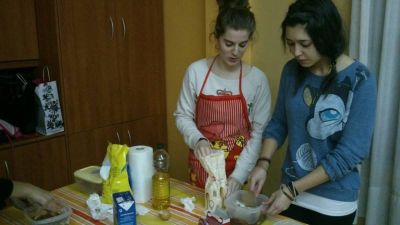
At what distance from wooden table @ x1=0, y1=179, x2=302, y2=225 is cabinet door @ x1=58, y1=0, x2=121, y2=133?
1.10m

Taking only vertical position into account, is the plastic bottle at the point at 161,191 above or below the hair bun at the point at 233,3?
below

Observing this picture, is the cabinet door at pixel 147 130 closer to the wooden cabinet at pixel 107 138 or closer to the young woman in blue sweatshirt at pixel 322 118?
the wooden cabinet at pixel 107 138

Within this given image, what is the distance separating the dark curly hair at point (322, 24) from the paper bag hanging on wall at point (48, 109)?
1655 mm

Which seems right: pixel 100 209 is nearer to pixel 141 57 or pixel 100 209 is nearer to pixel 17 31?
pixel 17 31

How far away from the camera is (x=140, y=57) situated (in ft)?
9.30

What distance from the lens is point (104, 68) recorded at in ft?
8.61

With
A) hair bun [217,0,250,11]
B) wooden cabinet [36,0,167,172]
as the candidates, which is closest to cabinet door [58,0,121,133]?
wooden cabinet [36,0,167,172]

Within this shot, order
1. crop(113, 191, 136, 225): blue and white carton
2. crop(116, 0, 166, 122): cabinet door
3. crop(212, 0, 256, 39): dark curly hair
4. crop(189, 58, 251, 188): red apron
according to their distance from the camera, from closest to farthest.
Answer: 1. crop(113, 191, 136, 225): blue and white carton
2. crop(212, 0, 256, 39): dark curly hair
3. crop(189, 58, 251, 188): red apron
4. crop(116, 0, 166, 122): cabinet door

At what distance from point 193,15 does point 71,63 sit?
89cm

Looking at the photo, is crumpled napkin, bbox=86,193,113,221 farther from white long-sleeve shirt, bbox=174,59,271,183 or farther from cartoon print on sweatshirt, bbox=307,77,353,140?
cartoon print on sweatshirt, bbox=307,77,353,140

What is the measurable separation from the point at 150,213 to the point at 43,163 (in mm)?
1356

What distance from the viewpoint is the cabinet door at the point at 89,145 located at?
2537 mm

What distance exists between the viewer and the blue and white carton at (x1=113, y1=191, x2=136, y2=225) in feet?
3.67

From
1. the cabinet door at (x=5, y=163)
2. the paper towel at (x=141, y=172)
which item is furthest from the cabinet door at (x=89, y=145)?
the paper towel at (x=141, y=172)
